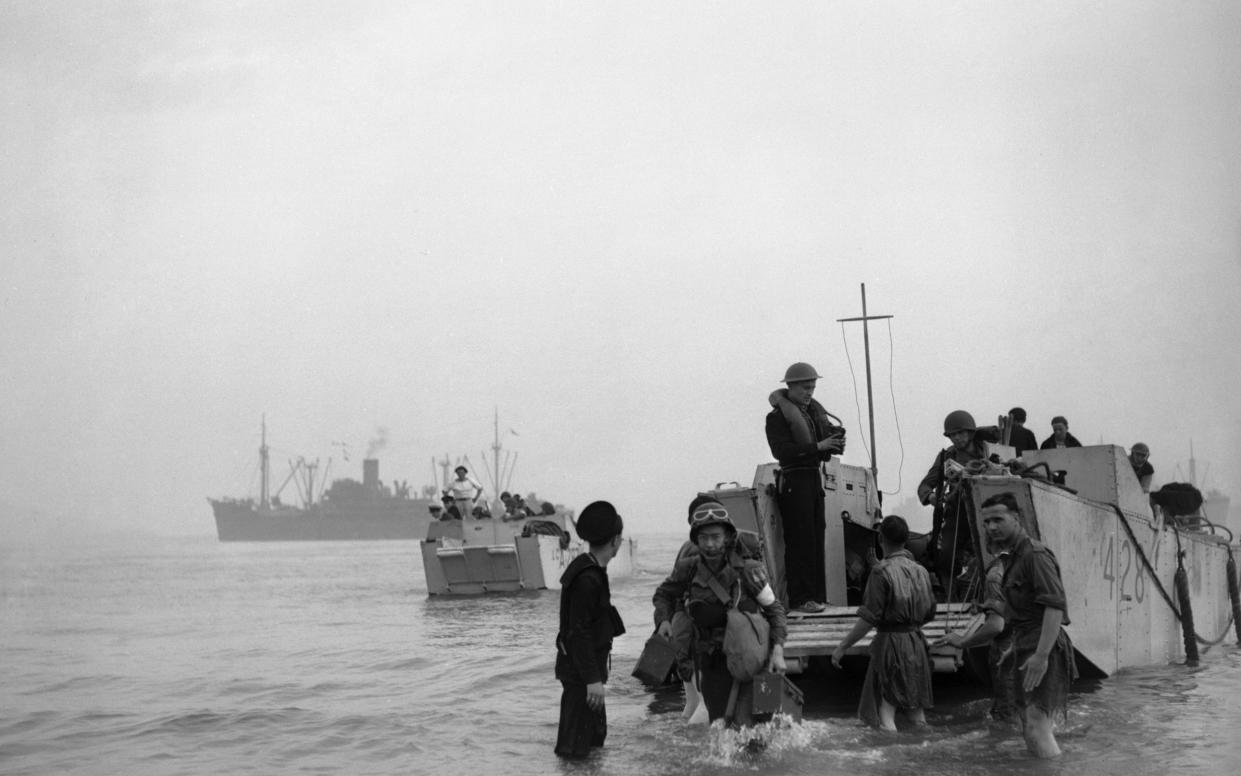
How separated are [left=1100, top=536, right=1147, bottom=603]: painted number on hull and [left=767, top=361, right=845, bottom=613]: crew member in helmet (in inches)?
98.8

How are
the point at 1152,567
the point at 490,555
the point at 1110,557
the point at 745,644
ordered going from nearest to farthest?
the point at 745,644
the point at 1110,557
the point at 1152,567
the point at 490,555

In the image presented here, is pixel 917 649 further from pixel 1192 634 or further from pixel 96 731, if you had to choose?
pixel 96 731

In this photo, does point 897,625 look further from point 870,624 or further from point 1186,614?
point 1186,614

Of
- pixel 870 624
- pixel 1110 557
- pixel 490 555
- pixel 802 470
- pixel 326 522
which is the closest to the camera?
pixel 870 624

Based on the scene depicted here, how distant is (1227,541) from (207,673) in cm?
1409

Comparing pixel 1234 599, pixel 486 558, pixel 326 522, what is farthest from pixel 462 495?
pixel 326 522

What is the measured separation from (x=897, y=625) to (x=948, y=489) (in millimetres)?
3079

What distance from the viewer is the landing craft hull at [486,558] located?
31.2 metres

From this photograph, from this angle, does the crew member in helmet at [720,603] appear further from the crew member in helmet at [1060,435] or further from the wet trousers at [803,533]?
the crew member in helmet at [1060,435]

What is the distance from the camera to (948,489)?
1161cm

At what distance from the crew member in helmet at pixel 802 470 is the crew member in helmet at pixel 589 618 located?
3795 millimetres

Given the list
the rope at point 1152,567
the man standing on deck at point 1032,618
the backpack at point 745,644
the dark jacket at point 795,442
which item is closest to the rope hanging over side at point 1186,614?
the rope at point 1152,567

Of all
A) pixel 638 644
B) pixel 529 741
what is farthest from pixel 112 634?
pixel 529 741

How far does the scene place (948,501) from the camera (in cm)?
1138
